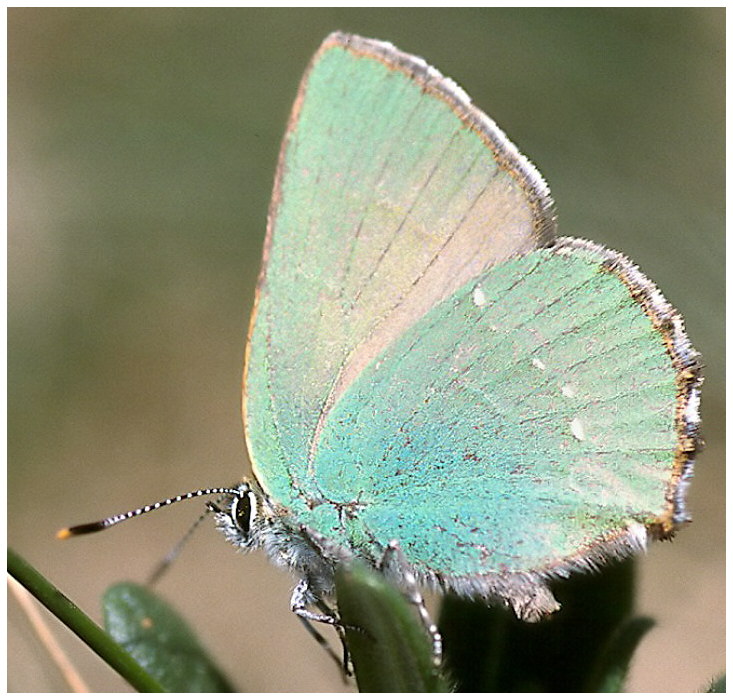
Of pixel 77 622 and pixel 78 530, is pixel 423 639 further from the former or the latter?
pixel 78 530

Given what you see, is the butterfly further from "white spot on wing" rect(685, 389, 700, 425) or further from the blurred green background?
the blurred green background

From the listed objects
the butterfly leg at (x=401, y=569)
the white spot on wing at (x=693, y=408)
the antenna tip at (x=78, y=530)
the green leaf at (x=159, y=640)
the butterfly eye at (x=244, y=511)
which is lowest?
the white spot on wing at (x=693, y=408)

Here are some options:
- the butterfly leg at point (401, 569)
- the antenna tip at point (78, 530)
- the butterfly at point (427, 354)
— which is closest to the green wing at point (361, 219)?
the butterfly at point (427, 354)

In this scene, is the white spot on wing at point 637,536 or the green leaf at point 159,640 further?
the green leaf at point 159,640

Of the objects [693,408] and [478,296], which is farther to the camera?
[478,296]

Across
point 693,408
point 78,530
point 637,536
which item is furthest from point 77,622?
point 693,408

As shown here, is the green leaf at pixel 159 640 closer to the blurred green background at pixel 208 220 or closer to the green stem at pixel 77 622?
the green stem at pixel 77 622

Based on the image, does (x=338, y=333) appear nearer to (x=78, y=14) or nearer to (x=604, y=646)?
(x=604, y=646)
